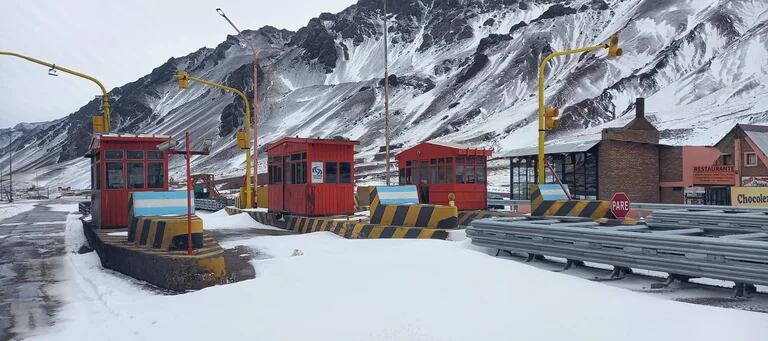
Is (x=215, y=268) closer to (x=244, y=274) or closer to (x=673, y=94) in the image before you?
(x=244, y=274)

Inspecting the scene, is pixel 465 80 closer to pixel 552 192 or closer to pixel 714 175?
pixel 714 175

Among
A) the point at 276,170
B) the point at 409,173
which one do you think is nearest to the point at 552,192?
the point at 409,173

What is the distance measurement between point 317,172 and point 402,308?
1177 cm

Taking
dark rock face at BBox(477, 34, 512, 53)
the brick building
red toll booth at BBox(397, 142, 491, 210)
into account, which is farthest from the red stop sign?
dark rock face at BBox(477, 34, 512, 53)

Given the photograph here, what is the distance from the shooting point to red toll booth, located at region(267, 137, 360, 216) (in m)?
17.7

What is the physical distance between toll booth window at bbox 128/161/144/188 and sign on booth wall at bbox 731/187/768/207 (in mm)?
21686

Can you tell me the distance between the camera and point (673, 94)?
86000 millimetres

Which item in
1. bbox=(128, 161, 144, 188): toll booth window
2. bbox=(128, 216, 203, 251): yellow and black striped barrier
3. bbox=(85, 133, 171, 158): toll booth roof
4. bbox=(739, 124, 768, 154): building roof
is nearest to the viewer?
bbox=(128, 216, 203, 251): yellow and black striped barrier

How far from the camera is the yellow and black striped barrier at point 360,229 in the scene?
43.2ft

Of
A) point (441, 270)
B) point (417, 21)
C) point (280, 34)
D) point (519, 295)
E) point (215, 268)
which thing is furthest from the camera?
point (280, 34)

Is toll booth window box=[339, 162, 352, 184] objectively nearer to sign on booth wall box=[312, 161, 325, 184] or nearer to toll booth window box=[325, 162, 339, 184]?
toll booth window box=[325, 162, 339, 184]

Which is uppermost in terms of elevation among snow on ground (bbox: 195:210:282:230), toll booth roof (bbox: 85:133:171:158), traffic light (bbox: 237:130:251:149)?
traffic light (bbox: 237:130:251:149)

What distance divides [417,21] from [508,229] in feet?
553

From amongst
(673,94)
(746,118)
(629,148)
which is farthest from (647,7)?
(629,148)
